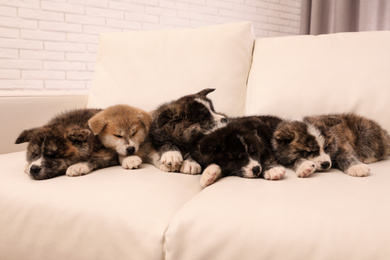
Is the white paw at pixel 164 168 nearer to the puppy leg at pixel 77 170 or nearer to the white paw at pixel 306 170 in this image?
the puppy leg at pixel 77 170

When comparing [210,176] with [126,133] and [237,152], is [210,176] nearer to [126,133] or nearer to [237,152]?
[237,152]

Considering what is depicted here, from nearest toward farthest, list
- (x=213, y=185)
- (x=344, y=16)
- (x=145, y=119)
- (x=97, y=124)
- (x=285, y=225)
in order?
(x=285, y=225), (x=213, y=185), (x=97, y=124), (x=145, y=119), (x=344, y=16)

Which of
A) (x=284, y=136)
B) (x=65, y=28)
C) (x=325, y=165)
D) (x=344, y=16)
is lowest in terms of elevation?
(x=325, y=165)

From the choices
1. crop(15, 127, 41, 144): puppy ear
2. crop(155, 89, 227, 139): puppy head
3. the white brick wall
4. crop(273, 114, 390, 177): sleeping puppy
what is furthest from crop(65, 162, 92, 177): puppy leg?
the white brick wall

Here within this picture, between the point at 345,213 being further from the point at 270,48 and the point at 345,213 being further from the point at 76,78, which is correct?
the point at 76,78

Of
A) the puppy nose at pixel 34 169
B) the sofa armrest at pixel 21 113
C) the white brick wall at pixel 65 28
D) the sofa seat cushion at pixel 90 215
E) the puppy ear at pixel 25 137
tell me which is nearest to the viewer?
the sofa seat cushion at pixel 90 215

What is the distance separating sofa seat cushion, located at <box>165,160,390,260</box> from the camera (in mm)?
894

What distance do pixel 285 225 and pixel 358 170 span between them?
23.6 inches

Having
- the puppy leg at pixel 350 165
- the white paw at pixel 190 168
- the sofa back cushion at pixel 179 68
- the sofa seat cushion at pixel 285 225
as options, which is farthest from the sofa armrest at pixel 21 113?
the puppy leg at pixel 350 165

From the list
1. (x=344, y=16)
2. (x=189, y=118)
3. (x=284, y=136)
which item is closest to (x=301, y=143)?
(x=284, y=136)

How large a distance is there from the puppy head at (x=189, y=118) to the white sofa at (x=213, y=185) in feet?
0.92

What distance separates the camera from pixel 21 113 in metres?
2.05

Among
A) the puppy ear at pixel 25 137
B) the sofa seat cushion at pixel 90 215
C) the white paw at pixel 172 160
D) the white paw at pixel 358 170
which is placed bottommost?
the sofa seat cushion at pixel 90 215

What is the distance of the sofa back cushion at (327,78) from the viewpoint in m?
1.78
